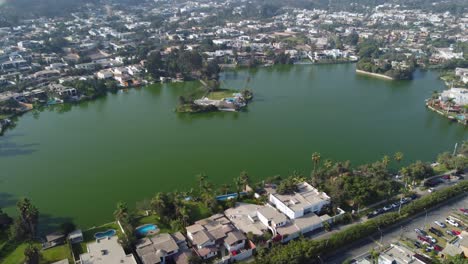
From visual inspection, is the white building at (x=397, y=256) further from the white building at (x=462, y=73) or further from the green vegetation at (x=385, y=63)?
the white building at (x=462, y=73)

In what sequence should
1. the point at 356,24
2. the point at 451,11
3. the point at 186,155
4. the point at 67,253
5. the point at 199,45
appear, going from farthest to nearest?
1. the point at 451,11
2. the point at 356,24
3. the point at 199,45
4. the point at 186,155
5. the point at 67,253

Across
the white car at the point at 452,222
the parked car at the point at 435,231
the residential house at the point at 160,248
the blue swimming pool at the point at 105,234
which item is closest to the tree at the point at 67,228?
the blue swimming pool at the point at 105,234

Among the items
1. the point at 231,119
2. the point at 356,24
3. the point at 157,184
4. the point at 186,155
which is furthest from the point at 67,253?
the point at 356,24

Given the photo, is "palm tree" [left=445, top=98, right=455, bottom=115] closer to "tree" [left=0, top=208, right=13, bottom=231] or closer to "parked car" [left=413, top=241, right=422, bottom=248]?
"parked car" [left=413, top=241, right=422, bottom=248]

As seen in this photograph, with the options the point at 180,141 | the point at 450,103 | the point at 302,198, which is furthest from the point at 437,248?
the point at 450,103

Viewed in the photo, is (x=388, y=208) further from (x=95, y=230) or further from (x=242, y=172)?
(x=95, y=230)

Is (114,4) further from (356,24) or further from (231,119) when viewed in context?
(231,119)
